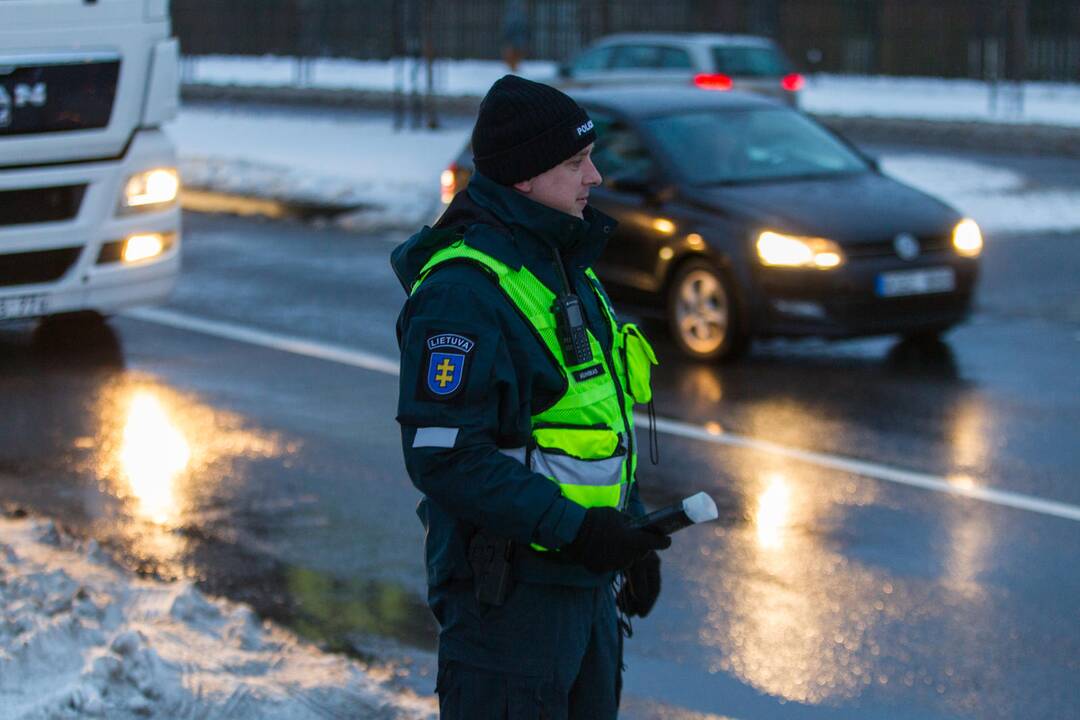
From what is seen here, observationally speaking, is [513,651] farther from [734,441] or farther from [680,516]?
[734,441]

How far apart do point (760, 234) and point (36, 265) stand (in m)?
4.09

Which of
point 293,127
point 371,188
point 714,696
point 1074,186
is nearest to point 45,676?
point 714,696

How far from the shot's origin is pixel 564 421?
3.32 meters

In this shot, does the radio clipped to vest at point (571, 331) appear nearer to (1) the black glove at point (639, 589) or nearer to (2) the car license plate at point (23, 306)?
(1) the black glove at point (639, 589)

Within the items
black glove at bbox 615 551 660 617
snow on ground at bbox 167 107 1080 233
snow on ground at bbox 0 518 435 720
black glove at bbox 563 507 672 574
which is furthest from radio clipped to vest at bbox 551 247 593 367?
snow on ground at bbox 167 107 1080 233

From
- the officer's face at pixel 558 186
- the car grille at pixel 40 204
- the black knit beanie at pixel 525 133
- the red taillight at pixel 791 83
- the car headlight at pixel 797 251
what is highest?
the black knit beanie at pixel 525 133

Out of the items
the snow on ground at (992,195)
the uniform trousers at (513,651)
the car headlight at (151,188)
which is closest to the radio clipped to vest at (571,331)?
the uniform trousers at (513,651)

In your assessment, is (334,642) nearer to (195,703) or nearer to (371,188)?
(195,703)

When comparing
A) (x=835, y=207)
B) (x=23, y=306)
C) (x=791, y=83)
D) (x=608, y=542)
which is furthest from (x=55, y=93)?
(x=791, y=83)

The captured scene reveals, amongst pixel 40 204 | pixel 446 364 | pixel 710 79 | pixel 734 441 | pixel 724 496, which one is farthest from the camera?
pixel 710 79

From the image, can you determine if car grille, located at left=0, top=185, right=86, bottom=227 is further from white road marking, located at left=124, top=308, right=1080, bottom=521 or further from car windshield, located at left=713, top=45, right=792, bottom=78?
car windshield, located at left=713, top=45, right=792, bottom=78

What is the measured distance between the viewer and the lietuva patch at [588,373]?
331 centimetres

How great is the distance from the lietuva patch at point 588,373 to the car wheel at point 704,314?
695 centimetres

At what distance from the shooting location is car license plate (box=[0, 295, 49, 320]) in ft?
31.5
